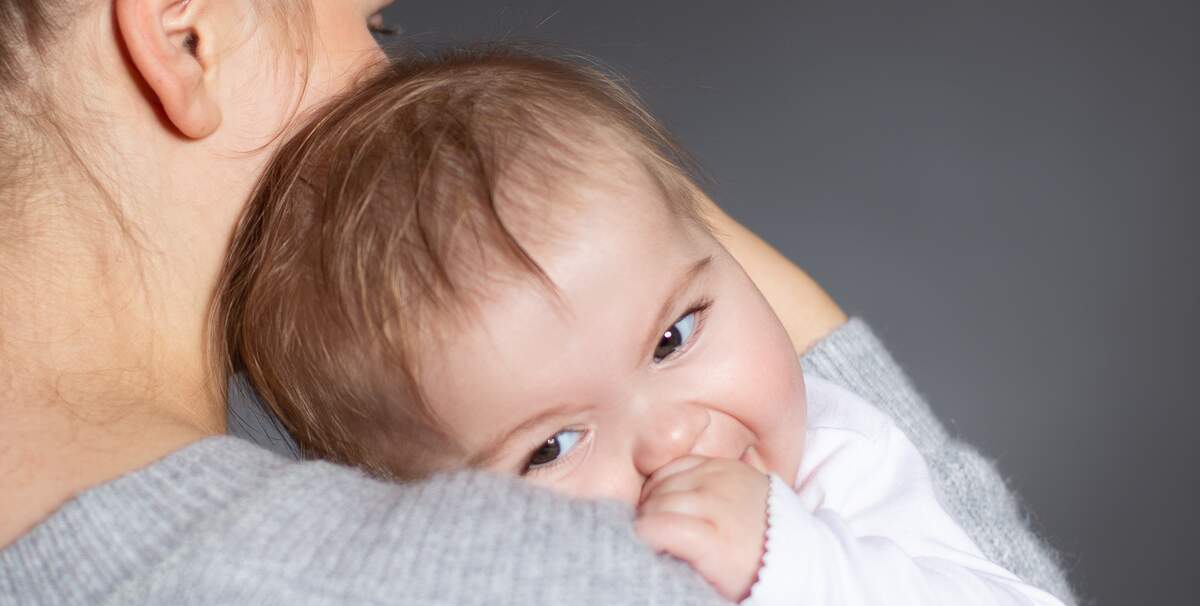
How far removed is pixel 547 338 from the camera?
1055 millimetres

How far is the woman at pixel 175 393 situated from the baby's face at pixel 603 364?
0.54ft

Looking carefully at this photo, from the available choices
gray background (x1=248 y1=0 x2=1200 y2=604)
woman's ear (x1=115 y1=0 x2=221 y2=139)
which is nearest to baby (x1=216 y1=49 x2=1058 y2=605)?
woman's ear (x1=115 y1=0 x2=221 y2=139)

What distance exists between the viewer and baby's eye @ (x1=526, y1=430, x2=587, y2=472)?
1090 millimetres

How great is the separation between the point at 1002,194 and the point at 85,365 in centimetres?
216

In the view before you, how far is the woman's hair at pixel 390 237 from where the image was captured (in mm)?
1076

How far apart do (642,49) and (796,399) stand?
6.12ft

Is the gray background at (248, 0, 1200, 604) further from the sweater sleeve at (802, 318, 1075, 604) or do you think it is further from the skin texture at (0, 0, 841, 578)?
the skin texture at (0, 0, 841, 578)

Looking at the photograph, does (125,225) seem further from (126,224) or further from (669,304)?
(669,304)

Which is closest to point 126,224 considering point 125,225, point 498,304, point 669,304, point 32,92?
point 125,225

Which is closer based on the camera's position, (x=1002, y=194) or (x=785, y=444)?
(x=785, y=444)

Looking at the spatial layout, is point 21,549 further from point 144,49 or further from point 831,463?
point 831,463

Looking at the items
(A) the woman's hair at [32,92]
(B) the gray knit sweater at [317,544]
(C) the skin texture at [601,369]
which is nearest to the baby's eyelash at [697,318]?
(C) the skin texture at [601,369]

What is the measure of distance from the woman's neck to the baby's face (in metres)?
0.22

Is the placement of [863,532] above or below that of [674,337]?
below
